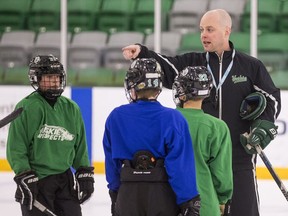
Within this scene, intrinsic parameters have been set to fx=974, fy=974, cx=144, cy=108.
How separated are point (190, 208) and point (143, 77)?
0.48 meters

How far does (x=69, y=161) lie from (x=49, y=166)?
10 centimetres

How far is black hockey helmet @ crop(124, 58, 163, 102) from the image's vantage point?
3.40 m

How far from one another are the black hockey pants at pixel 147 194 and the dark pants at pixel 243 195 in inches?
31.7

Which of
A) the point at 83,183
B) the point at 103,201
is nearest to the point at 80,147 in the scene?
the point at 83,183

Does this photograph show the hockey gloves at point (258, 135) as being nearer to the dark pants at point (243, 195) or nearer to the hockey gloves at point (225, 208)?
the dark pants at point (243, 195)

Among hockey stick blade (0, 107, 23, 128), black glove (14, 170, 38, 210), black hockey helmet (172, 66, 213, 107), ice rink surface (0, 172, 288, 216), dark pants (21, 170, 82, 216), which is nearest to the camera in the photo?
hockey stick blade (0, 107, 23, 128)

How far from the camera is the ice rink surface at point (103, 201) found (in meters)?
5.65

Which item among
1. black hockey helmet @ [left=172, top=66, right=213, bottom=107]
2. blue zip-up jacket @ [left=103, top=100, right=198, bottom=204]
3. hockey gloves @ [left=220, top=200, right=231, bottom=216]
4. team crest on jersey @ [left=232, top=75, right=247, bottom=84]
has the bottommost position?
hockey gloves @ [left=220, top=200, right=231, bottom=216]

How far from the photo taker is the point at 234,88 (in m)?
4.16

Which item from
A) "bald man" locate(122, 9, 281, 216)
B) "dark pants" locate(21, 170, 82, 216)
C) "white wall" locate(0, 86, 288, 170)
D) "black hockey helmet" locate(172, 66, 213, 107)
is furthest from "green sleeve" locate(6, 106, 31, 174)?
"white wall" locate(0, 86, 288, 170)

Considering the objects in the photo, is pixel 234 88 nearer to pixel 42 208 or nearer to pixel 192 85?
pixel 192 85

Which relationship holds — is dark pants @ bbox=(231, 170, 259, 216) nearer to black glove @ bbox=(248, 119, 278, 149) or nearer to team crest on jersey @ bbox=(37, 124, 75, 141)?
black glove @ bbox=(248, 119, 278, 149)

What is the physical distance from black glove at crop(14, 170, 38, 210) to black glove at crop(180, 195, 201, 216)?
871 millimetres

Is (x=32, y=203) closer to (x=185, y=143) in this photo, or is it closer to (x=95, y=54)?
(x=185, y=143)
